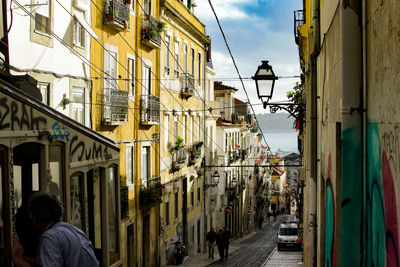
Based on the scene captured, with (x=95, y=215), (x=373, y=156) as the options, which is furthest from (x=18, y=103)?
(x=373, y=156)

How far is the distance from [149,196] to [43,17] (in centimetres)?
1061

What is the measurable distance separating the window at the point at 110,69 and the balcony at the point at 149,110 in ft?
9.15

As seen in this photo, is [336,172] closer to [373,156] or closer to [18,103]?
[373,156]

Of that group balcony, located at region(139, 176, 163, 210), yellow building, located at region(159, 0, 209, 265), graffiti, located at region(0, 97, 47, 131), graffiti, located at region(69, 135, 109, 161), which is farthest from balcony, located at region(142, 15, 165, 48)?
graffiti, located at region(0, 97, 47, 131)

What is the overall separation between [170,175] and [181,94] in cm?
466

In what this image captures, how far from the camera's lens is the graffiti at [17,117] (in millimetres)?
4822

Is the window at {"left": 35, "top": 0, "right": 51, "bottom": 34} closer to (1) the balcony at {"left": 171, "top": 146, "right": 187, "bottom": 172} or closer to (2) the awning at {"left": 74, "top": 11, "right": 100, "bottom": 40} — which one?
(2) the awning at {"left": 74, "top": 11, "right": 100, "bottom": 40}

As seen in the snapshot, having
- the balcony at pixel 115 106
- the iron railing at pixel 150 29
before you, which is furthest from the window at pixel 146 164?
the iron railing at pixel 150 29

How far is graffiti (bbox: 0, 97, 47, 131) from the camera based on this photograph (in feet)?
15.8

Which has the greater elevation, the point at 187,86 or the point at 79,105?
the point at 187,86

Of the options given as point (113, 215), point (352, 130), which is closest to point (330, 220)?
point (113, 215)

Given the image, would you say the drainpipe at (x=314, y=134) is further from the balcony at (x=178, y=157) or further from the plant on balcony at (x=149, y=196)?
the balcony at (x=178, y=157)

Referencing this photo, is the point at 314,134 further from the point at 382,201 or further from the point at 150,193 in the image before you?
the point at 150,193

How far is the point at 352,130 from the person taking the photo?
14.7 feet
